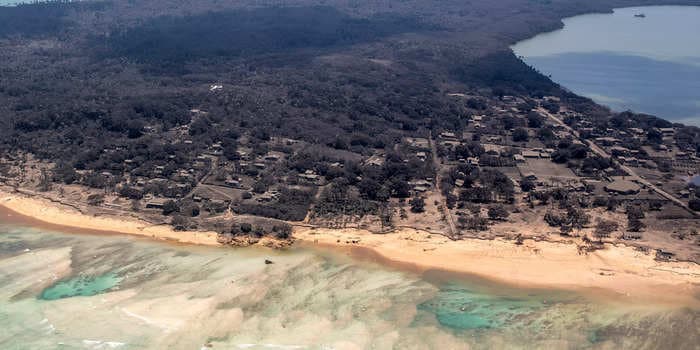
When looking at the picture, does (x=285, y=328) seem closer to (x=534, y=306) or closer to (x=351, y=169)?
(x=534, y=306)

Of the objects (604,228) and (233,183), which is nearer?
(604,228)

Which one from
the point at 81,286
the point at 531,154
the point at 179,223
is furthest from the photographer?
the point at 531,154

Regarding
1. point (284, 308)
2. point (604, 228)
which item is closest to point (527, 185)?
point (604, 228)

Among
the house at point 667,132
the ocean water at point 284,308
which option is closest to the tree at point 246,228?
the ocean water at point 284,308

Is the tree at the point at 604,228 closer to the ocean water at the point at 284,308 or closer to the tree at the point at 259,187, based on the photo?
the ocean water at the point at 284,308

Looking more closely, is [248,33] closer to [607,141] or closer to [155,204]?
[607,141]

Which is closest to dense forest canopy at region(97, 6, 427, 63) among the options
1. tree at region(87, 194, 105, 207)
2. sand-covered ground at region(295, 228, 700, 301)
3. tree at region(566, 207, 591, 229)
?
tree at region(87, 194, 105, 207)

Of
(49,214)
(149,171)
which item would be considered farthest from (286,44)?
(49,214)
